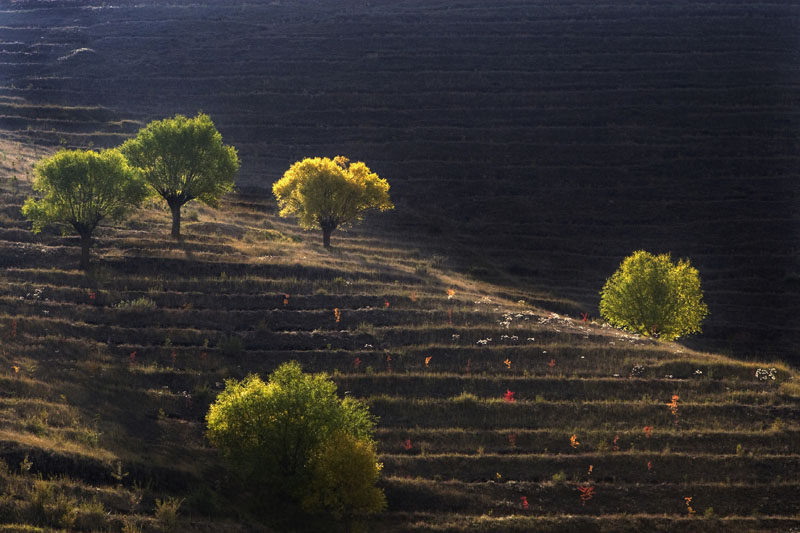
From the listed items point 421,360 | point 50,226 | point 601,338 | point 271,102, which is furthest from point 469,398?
point 271,102

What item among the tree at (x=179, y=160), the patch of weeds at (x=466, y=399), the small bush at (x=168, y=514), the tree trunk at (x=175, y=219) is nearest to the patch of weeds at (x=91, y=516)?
the small bush at (x=168, y=514)

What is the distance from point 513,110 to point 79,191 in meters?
58.5

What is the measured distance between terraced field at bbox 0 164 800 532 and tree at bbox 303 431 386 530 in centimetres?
156

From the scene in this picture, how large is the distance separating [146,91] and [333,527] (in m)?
82.8

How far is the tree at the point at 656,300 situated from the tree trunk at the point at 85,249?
113 feet

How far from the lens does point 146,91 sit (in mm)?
96750

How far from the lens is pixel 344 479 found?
26672 mm

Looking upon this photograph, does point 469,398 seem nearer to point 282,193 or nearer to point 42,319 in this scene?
point 42,319

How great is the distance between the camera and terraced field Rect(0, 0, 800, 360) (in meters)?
69.2

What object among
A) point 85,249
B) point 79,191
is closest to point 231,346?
point 85,249

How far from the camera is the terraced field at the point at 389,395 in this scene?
2838 centimetres

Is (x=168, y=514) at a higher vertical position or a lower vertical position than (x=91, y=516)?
lower

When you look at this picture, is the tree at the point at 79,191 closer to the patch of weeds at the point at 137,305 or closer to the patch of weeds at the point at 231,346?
the patch of weeds at the point at 137,305

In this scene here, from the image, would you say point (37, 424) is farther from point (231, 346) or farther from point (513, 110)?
point (513, 110)
